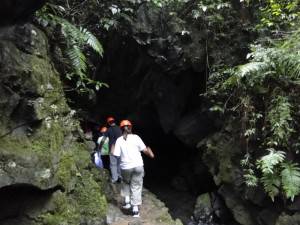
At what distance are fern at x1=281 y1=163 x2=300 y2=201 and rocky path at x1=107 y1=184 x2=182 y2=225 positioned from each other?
238 cm

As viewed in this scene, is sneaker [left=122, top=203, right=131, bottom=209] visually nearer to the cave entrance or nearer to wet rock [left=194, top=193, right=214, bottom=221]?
the cave entrance

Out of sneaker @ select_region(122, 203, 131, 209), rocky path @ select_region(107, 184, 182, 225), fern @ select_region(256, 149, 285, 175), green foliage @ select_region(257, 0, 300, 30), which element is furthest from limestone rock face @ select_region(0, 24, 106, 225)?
green foliage @ select_region(257, 0, 300, 30)

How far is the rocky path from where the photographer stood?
827 centimetres

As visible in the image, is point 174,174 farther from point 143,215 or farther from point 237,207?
point 143,215

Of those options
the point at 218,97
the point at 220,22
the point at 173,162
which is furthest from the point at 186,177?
the point at 220,22

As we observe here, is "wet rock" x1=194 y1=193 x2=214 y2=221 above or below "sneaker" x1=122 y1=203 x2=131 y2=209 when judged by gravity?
below

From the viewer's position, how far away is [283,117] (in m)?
8.31

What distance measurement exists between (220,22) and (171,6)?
1477 mm

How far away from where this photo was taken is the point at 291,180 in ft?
25.9

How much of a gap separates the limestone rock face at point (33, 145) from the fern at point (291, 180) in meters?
3.53

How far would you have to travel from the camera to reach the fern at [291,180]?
7.79m

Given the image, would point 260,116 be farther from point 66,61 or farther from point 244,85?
point 66,61

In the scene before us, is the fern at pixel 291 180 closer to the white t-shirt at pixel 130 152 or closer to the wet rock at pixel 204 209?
the white t-shirt at pixel 130 152

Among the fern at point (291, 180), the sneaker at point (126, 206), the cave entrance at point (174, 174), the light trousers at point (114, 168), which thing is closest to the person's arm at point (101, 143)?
the light trousers at point (114, 168)
